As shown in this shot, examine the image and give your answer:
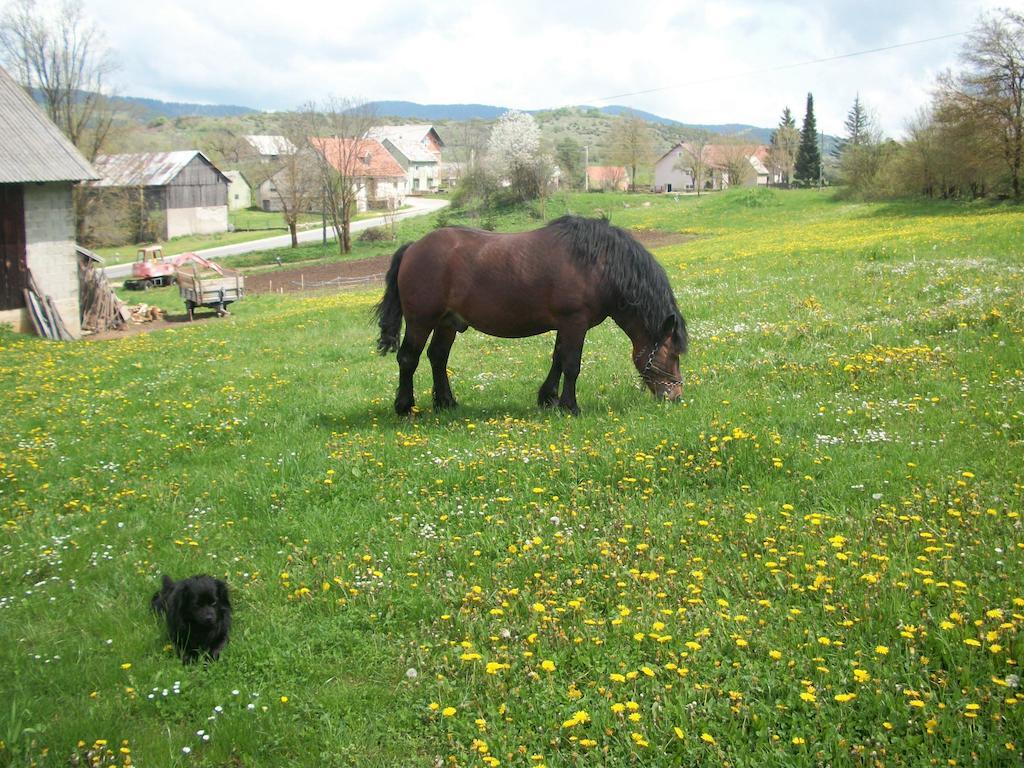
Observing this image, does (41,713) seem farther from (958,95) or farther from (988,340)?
(958,95)

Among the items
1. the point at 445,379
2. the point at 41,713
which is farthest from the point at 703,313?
the point at 41,713

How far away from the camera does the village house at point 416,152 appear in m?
125

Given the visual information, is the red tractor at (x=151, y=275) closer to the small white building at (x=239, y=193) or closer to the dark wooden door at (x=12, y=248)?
the dark wooden door at (x=12, y=248)

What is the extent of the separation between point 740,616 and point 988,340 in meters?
7.82

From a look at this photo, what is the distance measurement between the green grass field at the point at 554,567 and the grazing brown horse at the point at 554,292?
2.00ft

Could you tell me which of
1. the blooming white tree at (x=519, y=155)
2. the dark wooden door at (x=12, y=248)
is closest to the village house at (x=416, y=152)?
the blooming white tree at (x=519, y=155)

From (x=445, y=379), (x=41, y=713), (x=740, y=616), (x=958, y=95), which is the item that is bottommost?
(x=41, y=713)

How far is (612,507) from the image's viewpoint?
6.75 metres

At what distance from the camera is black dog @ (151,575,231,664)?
534 centimetres

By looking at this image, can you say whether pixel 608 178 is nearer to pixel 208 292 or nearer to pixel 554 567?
pixel 208 292

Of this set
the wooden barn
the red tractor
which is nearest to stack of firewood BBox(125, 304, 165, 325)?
the red tractor

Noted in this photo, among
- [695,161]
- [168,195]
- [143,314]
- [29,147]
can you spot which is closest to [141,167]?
[168,195]

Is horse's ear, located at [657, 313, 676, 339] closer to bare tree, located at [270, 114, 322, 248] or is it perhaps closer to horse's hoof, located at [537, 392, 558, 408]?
horse's hoof, located at [537, 392, 558, 408]

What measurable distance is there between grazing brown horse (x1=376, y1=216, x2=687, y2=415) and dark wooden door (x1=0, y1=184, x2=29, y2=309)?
21350 mm
